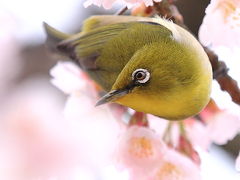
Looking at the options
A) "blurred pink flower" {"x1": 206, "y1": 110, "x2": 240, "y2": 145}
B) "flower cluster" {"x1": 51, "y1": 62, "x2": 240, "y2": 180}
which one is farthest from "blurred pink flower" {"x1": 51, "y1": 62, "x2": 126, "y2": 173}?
"blurred pink flower" {"x1": 206, "y1": 110, "x2": 240, "y2": 145}

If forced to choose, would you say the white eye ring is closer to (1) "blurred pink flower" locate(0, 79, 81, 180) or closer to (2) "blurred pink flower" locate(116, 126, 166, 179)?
(2) "blurred pink flower" locate(116, 126, 166, 179)

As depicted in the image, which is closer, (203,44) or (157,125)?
(203,44)

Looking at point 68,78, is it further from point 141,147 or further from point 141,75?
point 141,75

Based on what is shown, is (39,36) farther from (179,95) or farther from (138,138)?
(179,95)

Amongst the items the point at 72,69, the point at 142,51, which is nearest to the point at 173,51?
the point at 142,51

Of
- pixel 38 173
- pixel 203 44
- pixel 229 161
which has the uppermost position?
pixel 203 44

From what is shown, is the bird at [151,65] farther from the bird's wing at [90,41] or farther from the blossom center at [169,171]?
the blossom center at [169,171]
